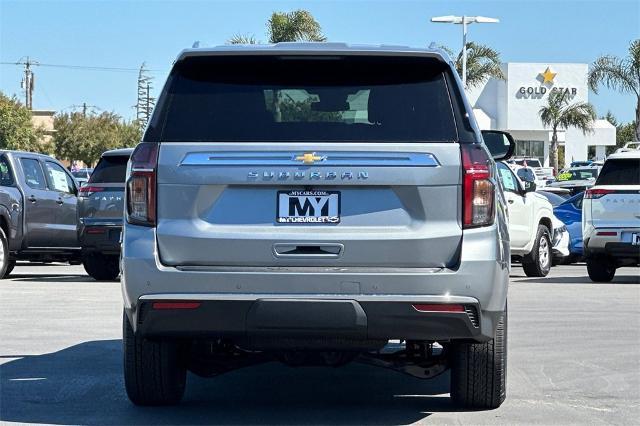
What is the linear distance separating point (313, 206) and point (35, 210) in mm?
13180

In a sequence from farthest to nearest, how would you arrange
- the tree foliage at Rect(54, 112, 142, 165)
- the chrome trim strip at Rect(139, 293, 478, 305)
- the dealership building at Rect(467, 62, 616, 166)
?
the tree foliage at Rect(54, 112, 142, 165) < the dealership building at Rect(467, 62, 616, 166) < the chrome trim strip at Rect(139, 293, 478, 305)

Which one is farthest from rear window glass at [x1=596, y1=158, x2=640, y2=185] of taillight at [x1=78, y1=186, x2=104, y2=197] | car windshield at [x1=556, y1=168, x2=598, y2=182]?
car windshield at [x1=556, y1=168, x2=598, y2=182]

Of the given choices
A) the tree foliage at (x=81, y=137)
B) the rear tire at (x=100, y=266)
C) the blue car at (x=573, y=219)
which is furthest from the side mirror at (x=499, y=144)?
the tree foliage at (x=81, y=137)

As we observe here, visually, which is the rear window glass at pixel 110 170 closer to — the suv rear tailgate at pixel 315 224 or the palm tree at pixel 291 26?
the suv rear tailgate at pixel 315 224

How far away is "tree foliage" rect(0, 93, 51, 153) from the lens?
3206 inches

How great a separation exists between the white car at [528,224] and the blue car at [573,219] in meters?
3.78

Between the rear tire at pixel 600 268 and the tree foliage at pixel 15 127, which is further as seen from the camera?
the tree foliage at pixel 15 127

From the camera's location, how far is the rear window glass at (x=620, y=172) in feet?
61.7

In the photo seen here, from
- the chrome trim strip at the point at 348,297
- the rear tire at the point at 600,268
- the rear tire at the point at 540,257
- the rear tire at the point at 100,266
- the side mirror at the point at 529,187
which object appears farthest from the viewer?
the rear tire at the point at 540,257

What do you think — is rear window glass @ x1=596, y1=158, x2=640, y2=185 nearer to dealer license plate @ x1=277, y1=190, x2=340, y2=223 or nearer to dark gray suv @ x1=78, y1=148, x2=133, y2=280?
dark gray suv @ x1=78, y1=148, x2=133, y2=280

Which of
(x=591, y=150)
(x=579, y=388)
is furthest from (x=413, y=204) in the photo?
(x=591, y=150)

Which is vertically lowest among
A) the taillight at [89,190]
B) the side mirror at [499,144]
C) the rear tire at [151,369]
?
the rear tire at [151,369]

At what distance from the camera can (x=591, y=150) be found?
106 metres

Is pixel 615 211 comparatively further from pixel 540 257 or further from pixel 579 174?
pixel 579 174
